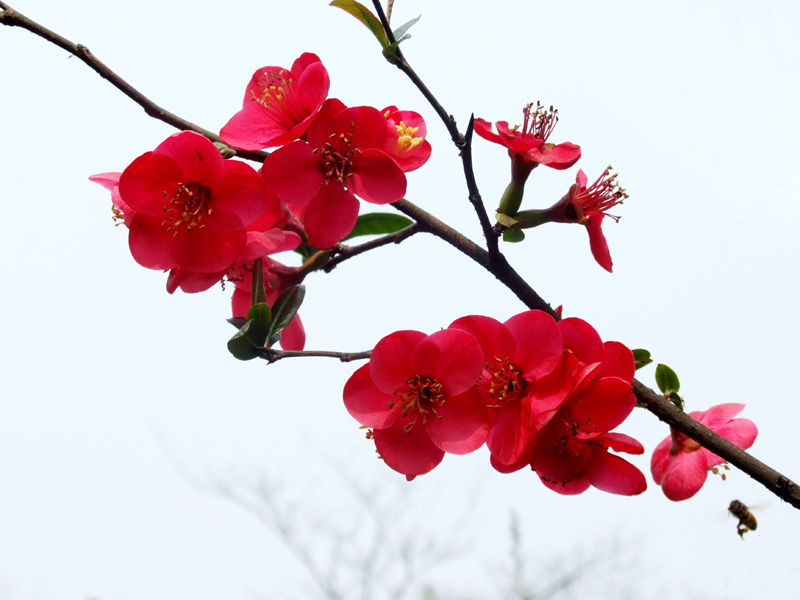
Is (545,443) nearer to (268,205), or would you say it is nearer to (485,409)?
(485,409)

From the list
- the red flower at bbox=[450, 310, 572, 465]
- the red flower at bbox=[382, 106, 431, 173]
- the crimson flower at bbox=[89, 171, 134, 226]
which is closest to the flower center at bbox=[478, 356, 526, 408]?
the red flower at bbox=[450, 310, 572, 465]

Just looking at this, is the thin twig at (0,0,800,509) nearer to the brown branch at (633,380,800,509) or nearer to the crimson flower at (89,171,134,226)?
the brown branch at (633,380,800,509)

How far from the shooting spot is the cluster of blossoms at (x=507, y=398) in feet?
3.06

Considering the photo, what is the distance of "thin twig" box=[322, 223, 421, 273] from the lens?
1.12m

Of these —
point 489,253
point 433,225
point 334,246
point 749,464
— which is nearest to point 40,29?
point 334,246

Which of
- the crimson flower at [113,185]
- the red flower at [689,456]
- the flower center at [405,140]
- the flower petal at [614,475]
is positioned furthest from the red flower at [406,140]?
the red flower at [689,456]

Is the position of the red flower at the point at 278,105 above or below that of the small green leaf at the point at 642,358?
above

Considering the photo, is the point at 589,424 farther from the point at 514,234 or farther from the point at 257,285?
the point at 257,285

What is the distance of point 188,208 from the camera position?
40.6 inches

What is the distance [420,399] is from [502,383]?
5.5 inches

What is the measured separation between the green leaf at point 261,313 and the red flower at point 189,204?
0.09m

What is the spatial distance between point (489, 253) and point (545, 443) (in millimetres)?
337

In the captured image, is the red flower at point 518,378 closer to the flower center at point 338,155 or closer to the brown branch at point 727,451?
the brown branch at point 727,451

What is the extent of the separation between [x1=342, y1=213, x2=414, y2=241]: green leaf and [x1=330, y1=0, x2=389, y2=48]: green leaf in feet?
1.30
